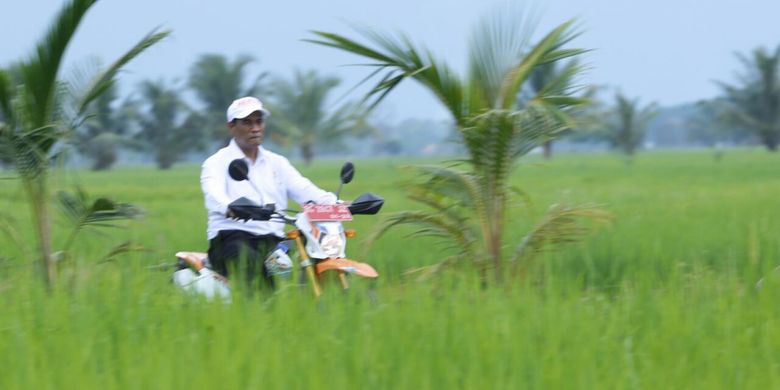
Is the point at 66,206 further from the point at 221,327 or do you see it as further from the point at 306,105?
the point at 306,105

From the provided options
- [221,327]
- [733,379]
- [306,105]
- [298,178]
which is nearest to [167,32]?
[298,178]

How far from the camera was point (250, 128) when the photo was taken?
217 inches

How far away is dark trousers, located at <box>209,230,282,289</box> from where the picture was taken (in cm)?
525

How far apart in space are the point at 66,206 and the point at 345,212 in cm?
257

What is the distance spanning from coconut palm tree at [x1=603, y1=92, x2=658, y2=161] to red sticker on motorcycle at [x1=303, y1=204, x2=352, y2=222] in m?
47.1

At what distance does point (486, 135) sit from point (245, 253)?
2.04 meters

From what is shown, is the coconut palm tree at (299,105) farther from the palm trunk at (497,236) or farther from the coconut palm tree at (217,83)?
the palm trunk at (497,236)

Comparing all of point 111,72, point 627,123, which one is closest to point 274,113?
point 627,123

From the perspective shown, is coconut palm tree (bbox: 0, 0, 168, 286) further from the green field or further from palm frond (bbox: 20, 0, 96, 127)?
the green field

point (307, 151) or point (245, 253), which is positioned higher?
point (307, 151)

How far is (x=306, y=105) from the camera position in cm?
4888

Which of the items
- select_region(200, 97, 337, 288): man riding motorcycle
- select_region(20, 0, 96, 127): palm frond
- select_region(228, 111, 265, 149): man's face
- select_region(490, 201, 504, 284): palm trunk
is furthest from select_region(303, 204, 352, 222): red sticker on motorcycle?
select_region(20, 0, 96, 127): palm frond

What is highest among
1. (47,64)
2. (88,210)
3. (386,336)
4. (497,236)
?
(47,64)

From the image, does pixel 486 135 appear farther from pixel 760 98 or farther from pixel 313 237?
pixel 760 98
